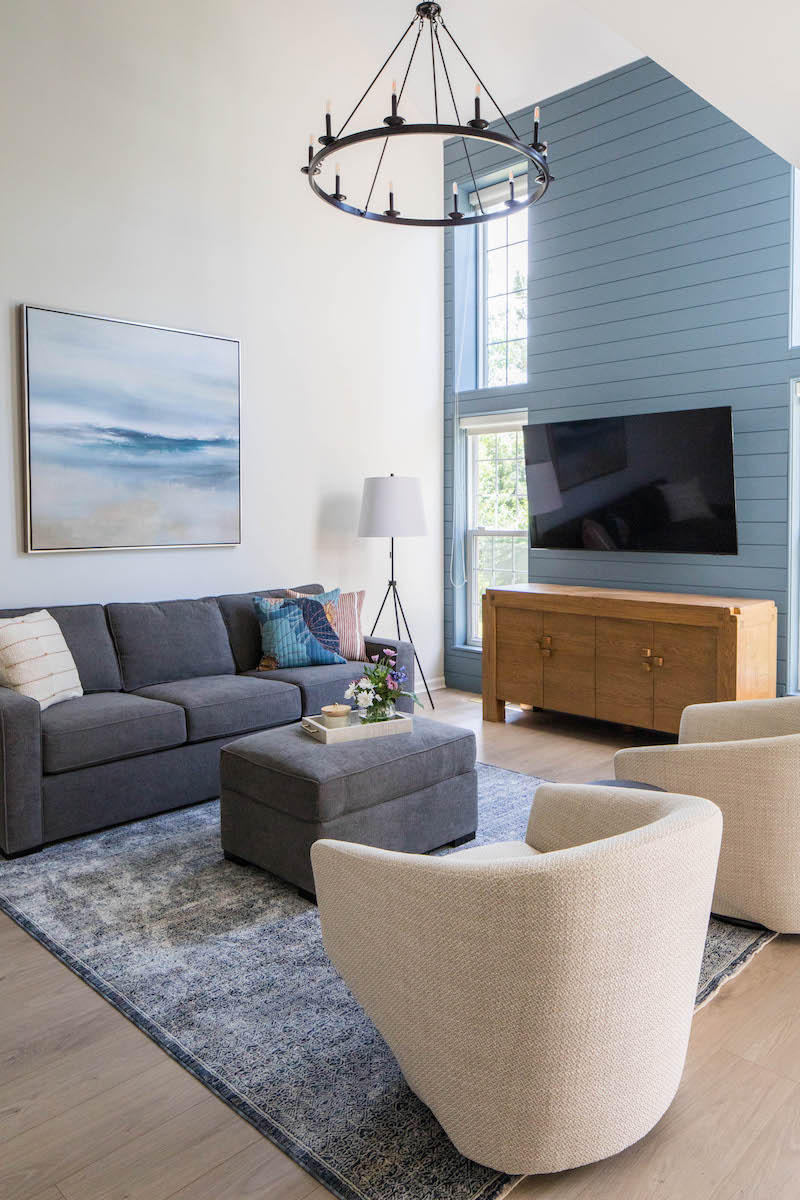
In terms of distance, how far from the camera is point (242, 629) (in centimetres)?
455

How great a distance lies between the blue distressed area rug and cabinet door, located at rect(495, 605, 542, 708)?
5.51ft

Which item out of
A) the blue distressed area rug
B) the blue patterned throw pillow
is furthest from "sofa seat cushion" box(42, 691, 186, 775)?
the blue patterned throw pillow

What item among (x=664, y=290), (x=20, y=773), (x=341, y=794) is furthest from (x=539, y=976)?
(x=664, y=290)

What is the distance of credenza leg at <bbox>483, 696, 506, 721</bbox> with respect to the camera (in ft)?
17.3

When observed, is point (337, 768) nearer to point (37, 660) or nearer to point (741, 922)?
point (741, 922)

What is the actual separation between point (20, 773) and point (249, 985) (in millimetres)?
1329

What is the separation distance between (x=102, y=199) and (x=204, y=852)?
3.18 m

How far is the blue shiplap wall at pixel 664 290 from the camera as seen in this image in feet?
14.5

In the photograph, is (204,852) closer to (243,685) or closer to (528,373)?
(243,685)

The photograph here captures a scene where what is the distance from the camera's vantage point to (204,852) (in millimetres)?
3199

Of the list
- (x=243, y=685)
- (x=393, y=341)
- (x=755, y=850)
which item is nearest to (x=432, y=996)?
(x=755, y=850)

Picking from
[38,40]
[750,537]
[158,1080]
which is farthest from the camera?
[750,537]

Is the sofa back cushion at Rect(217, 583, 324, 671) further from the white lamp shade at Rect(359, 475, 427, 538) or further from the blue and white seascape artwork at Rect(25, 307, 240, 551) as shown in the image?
the white lamp shade at Rect(359, 475, 427, 538)

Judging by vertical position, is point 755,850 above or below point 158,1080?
above
